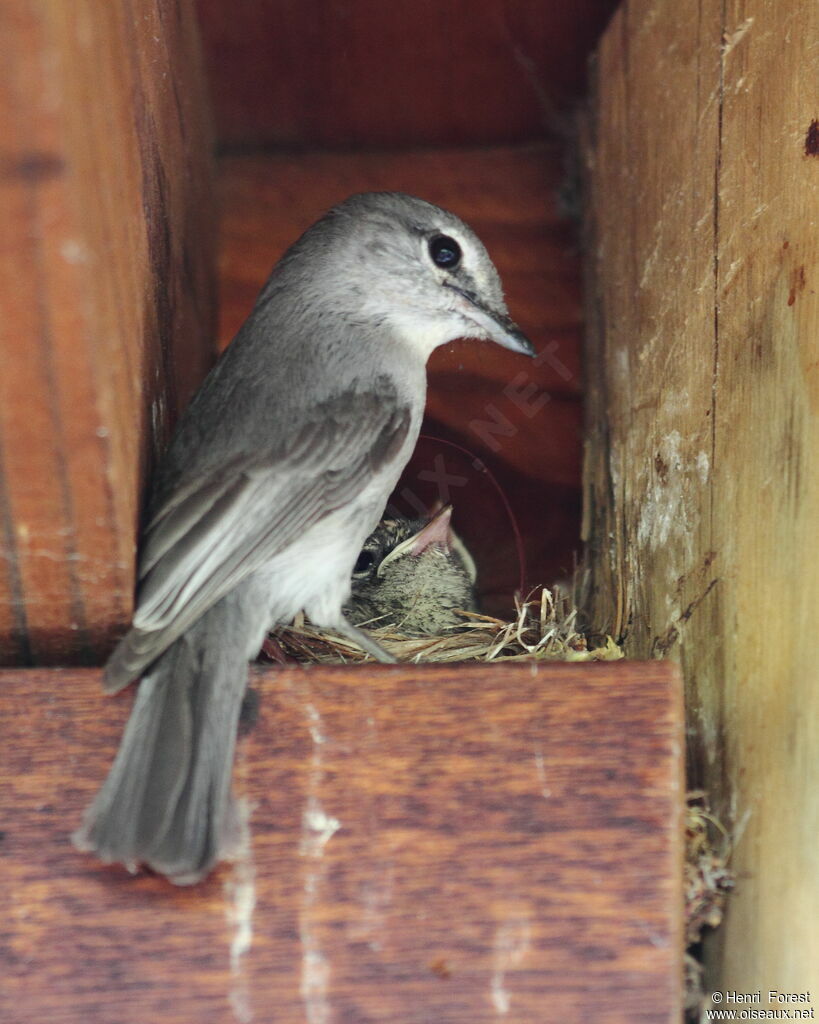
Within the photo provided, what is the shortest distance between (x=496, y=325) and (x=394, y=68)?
2.91ft

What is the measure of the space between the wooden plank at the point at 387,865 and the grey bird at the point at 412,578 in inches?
45.0

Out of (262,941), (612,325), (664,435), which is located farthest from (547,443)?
(262,941)

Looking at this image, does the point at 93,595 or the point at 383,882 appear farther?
the point at 93,595

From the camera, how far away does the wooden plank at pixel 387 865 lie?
1492mm

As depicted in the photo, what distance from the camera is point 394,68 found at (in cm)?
288

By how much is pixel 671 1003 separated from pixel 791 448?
2.49 ft

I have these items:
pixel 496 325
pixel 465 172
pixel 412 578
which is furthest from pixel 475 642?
pixel 465 172

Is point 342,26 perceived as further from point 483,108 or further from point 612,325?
point 612,325

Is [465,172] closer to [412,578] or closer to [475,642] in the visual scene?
[412,578]

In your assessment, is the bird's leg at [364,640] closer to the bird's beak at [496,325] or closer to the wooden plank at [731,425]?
the wooden plank at [731,425]

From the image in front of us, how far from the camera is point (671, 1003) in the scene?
1.47 meters

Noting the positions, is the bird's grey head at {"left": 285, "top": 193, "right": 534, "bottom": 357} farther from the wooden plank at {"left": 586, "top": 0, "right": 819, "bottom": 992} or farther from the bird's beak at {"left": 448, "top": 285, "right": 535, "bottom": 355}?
the wooden plank at {"left": 586, "top": 0, "right": 819, "bottom": 992}

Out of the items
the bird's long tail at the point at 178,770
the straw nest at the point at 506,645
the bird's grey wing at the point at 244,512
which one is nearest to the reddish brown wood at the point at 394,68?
the bird's grey wing at the point at 244,512

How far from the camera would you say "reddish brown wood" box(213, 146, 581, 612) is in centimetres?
293
